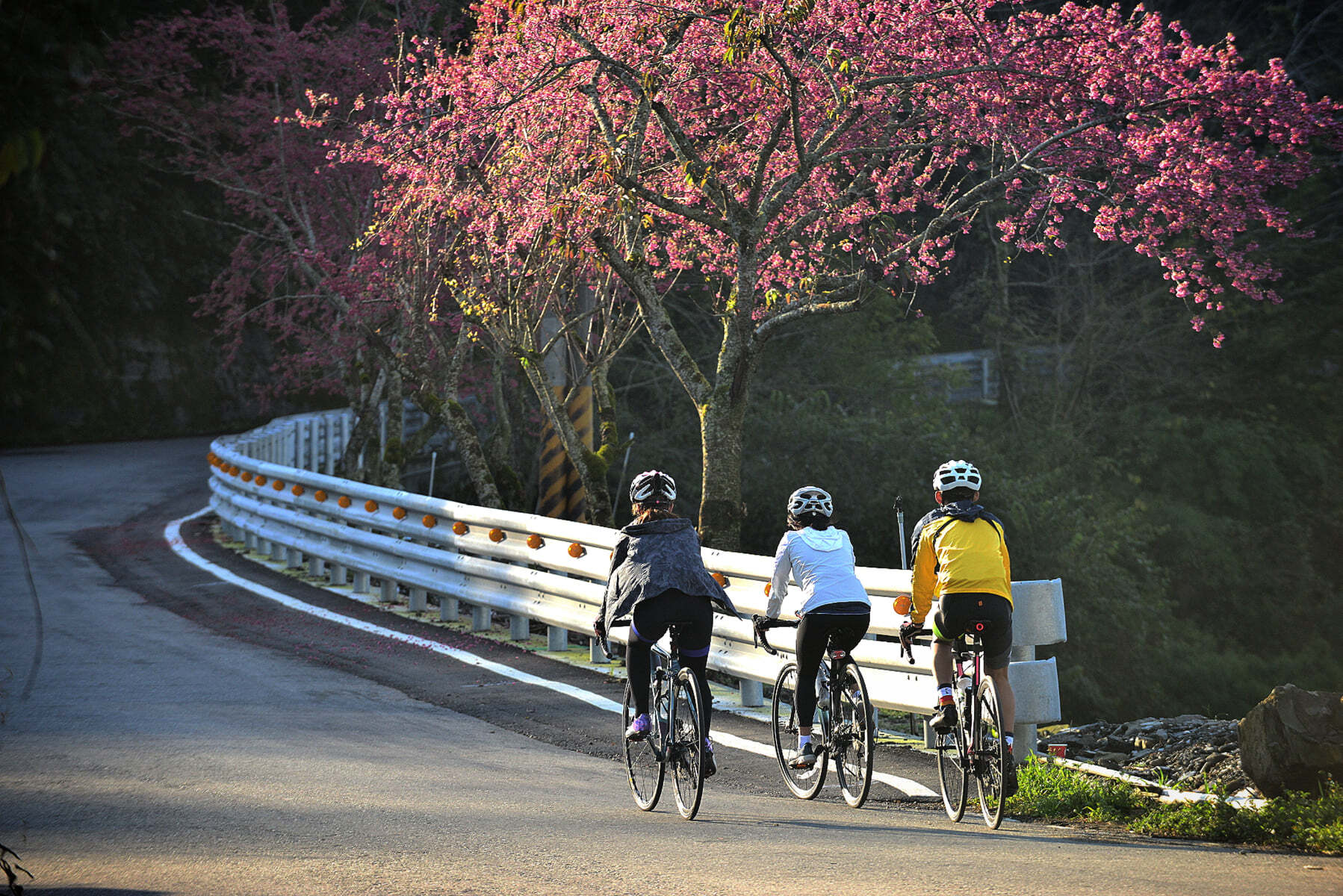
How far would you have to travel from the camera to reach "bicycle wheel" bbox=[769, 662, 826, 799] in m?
7.37

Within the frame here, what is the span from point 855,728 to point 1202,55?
7.69m


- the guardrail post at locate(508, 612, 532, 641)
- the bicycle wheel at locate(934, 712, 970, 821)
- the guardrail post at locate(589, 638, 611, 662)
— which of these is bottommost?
the bicycle wheel at locate(934, 712, 970, 821)

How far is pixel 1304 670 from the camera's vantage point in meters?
33.6

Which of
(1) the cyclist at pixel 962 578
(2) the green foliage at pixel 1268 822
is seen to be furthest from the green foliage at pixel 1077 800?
(1) the cyclist at pixel 962 578

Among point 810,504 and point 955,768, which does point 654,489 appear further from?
point 955,768

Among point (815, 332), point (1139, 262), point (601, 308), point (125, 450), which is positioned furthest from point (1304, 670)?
point (125, 450)

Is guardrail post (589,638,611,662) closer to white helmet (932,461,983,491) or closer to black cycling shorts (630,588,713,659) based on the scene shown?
black cycling shorts (630,588,713,659)

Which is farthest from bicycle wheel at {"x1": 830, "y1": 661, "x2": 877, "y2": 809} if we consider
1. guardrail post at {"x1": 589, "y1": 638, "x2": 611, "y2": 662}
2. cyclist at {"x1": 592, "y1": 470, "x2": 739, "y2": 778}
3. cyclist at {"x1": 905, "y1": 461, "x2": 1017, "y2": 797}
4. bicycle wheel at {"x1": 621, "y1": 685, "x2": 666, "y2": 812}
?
guardrail post at {"x1": 589, "y1": 638, "x2": 611, "y2": 662}

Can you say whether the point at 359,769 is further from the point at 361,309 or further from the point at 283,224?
A: the point at 283,224

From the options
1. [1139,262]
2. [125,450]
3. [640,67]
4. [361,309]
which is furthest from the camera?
[1139,262]

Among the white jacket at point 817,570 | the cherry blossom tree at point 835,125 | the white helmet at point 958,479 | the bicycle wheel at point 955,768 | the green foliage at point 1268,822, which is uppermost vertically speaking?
the cherry blossom tree at point 835,125

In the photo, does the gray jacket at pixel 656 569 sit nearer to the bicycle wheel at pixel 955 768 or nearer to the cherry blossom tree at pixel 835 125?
the bicycle wheel at pixel 955 768

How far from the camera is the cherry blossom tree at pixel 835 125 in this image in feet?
39.7

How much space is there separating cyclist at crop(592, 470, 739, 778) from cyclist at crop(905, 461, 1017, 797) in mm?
1016
